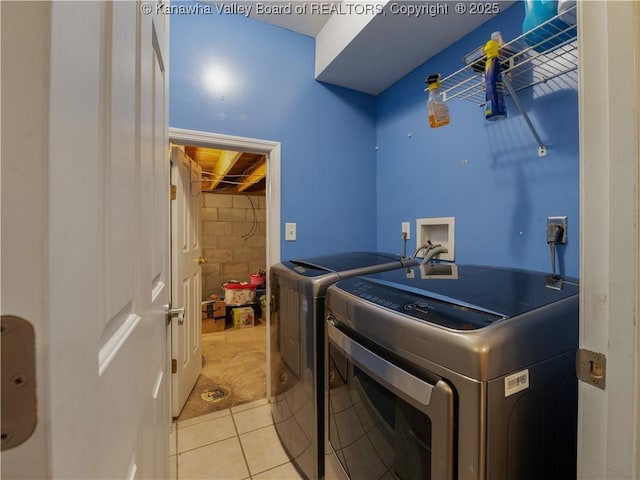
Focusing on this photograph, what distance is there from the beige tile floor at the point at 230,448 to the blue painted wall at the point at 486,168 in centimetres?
146

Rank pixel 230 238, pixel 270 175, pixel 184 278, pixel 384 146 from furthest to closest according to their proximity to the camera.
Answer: pixel 230 238 < pixel 384 146 < pixel 184 278 < pixel 270 175

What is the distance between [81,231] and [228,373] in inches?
97.0

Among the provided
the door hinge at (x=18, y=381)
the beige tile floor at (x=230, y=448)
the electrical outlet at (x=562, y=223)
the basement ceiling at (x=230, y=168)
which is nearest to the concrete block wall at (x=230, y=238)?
the basement ceiling at (x=230, y=168)

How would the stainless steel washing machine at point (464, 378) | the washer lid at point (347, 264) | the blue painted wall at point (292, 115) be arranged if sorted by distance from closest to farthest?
the stainless steel washing machine at point (464, 378)
the washer lid at point (347, 264)
the blue painted wall at point (292, 115)

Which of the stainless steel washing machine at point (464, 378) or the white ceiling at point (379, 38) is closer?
the stainless steel washing machine at point (464, 378)

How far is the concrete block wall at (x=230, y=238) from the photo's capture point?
178 inches

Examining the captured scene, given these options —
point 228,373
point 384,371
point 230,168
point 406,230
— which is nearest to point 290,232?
point 406,230

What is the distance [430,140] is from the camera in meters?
1.75

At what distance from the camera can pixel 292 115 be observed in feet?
6.38

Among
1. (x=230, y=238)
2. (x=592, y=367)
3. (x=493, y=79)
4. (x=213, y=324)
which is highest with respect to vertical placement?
(x=493, y=79)

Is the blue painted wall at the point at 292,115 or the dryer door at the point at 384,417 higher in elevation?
the blue painted wall at the point at 292,115

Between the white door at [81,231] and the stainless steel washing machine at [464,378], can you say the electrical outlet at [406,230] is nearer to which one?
the stainless steel washing machine at [464,378]

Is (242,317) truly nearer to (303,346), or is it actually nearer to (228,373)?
(228,373)

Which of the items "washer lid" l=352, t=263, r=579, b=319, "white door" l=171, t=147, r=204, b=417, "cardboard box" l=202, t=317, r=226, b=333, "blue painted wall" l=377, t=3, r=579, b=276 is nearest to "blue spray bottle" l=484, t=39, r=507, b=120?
"blue painted wall" l=377, t=3, r=579, b=276
